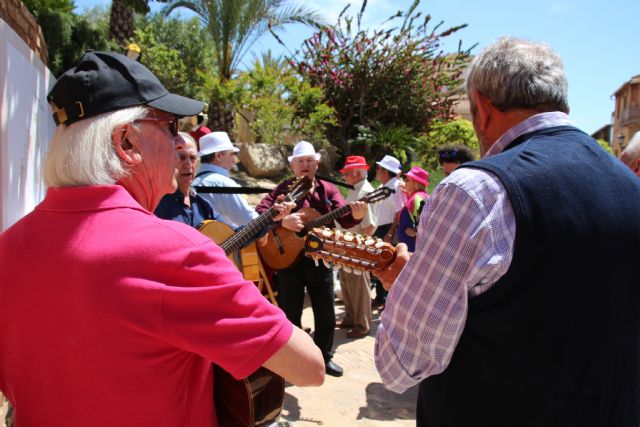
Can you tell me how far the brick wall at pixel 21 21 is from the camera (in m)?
2.56

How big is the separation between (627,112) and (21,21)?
5483 centimetres

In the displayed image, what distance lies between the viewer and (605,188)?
1.38m

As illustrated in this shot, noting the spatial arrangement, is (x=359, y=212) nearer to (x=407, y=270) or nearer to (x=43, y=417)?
(x=407, y=270)

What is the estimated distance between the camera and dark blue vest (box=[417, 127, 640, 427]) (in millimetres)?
1313

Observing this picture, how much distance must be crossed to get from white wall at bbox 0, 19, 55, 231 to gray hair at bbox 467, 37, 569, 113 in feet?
7.49

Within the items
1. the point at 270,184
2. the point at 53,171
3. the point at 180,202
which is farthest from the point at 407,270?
the point at 270,184

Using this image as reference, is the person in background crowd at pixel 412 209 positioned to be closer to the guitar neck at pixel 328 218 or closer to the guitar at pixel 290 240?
the guitar at pixel 290 240

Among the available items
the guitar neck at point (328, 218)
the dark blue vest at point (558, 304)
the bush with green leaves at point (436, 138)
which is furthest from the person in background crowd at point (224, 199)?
the bush with green leaves at point (436, 138)

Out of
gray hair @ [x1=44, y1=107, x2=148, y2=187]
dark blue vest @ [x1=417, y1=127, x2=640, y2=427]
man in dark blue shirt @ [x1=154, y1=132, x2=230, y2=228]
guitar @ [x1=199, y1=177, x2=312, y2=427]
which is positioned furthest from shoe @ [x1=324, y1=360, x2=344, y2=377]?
gray hair @ [x1=44, y1=107, x2=148, y2=187]

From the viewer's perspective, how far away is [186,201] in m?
3.53

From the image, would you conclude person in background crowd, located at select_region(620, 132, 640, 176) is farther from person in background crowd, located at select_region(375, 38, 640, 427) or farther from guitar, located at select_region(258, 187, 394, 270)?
person in background crowd, located at select_region(375, 38, 640, 427)

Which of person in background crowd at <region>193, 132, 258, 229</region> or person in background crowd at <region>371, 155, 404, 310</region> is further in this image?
person in background crowd at <region>371, 155, 404, 310</region>

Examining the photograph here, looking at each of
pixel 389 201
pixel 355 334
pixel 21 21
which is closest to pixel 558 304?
pixel 21 21

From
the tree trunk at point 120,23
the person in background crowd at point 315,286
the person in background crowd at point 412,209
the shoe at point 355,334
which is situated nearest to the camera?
the person in background crowd at point 315,286
